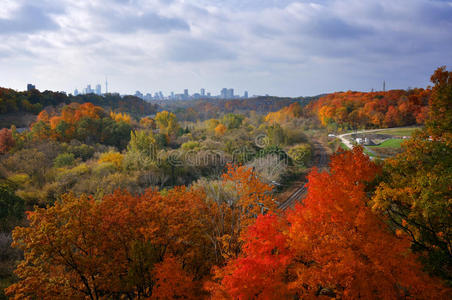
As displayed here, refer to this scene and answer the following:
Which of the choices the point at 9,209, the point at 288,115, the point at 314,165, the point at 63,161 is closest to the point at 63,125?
the point at 63,161

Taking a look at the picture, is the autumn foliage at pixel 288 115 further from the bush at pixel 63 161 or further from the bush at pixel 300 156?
the bush at pixel 63 161

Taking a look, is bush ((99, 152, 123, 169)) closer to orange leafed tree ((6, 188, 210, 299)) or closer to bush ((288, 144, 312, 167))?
orange leafed tree ((6, 188, 210, 299))

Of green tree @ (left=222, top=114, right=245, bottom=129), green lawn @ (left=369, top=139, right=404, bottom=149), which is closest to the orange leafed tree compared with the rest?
green lawn @ (left=369, top=139, right=404, bottom=149)

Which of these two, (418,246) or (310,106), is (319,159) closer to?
(418,246)

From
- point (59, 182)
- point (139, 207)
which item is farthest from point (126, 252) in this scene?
point (59, 182)

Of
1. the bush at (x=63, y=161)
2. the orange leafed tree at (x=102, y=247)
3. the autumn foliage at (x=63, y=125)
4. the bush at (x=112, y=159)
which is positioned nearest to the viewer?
the orange leafed tree at (x=102, y=247)

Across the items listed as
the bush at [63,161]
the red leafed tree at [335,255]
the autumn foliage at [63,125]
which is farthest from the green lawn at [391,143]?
the autumn foliage at [63,125]
